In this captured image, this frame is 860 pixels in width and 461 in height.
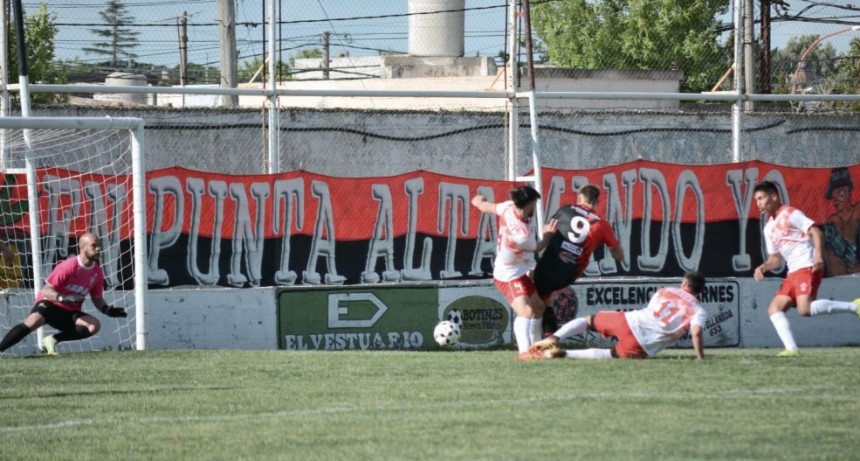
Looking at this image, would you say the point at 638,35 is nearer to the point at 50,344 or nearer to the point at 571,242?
the point at 571,242

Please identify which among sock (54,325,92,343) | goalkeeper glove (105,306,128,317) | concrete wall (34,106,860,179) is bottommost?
sock (54,325,92,343)

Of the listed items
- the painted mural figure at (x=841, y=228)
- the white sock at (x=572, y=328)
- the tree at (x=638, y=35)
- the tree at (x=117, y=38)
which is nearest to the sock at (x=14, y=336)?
the white sock at (x=572, y=328)

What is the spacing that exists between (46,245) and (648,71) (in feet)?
62.0

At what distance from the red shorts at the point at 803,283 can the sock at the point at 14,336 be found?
316 inches

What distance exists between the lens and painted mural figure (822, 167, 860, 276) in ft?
60.7

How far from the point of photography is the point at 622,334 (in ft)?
38.6

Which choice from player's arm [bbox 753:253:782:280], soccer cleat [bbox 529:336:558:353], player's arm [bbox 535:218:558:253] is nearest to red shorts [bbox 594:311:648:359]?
soccer cleat [bbox 529:336:558:353]

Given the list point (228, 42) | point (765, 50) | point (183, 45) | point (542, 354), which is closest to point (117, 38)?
point (183, 45)

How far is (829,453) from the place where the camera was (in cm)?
699

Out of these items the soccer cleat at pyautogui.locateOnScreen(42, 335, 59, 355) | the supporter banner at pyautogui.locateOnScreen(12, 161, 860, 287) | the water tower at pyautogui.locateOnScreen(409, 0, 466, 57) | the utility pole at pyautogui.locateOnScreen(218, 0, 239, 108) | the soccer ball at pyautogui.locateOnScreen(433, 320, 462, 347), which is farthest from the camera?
the water tower at pyautogui.locateOnScreen(409, 0, 466, 57)

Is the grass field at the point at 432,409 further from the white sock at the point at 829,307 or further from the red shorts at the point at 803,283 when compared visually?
the red shorts at the point at 803,283

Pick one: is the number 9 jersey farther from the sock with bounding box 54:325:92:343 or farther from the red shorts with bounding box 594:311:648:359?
the sock with bounding box 54:325:92:343

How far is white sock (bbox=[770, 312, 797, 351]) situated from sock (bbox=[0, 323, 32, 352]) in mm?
7815

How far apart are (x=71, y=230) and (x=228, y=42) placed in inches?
187
